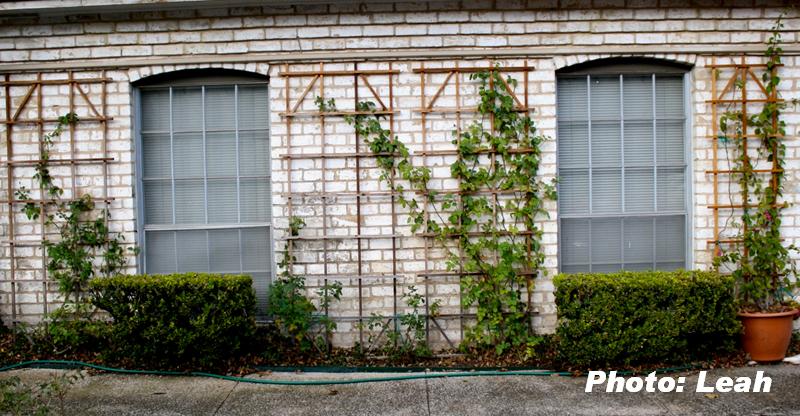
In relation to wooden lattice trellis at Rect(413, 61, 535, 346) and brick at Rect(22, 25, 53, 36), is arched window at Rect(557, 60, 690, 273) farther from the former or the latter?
brick at Rect(22, 25, 53, 36)

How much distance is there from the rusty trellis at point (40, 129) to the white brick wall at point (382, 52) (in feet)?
0.26

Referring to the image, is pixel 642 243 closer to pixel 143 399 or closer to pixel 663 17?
pixel 663 17

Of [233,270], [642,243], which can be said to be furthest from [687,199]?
[233,270]

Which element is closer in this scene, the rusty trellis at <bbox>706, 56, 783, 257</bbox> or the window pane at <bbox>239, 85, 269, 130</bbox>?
the rusty trellis at <bbox>706, 56, 783, 257</bbox>

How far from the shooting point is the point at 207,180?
5.70 metres

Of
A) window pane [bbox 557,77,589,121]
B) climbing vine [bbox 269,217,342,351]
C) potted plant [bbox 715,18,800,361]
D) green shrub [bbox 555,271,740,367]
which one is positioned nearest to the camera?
green shrub [bbox 555,271,740,367]

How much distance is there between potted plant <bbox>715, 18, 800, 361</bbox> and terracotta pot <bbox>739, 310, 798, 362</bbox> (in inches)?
8.1

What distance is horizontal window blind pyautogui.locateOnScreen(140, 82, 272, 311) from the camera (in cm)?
568

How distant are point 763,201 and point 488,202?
2610 millimetres

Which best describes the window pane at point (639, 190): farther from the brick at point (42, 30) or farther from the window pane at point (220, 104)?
the brick at point (42, 30)

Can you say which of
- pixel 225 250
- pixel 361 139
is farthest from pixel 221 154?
pixel 361 139

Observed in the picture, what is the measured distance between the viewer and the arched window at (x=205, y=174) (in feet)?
18.6

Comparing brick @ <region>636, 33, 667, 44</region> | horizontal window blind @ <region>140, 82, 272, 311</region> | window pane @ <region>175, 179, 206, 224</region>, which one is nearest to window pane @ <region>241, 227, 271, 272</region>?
horizontal window blind @ <region>140, 82, 272, 311</region>

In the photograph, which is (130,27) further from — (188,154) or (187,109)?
(188,154)
